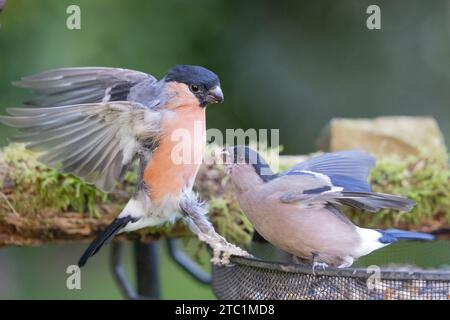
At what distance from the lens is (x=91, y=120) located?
2.34 m

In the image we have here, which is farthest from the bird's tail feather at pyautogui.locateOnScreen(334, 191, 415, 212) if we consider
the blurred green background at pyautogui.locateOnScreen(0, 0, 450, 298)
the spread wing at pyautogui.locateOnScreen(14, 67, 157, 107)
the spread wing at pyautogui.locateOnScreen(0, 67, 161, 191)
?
the blurred green background at pyautogui.locateOnScreen(0, 0, 450, 298)

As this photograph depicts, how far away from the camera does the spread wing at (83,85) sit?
2.58 m

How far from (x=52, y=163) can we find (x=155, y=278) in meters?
0.85

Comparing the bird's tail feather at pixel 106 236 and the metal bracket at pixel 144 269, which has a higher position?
the bird's tail feather at pixel 106 236

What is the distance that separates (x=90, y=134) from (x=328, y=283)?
931 mm

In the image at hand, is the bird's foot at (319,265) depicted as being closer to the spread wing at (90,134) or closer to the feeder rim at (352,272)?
the feeder rim at (352,272)

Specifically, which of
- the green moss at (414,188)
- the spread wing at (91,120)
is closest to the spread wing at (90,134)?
the spread wing at (91,120)

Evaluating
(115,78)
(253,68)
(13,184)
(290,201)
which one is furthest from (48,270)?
(290,201)

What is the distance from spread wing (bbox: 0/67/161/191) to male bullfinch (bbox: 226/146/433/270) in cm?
36

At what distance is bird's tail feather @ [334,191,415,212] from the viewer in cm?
209

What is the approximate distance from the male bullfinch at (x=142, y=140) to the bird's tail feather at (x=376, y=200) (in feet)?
1.33

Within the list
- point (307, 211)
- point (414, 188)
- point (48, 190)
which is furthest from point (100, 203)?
point (414, 188)

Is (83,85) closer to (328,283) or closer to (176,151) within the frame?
(176,151)

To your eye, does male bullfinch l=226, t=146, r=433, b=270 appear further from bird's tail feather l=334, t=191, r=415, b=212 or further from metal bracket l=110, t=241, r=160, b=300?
metal bracket l=110, t=241, r=160, b=300
